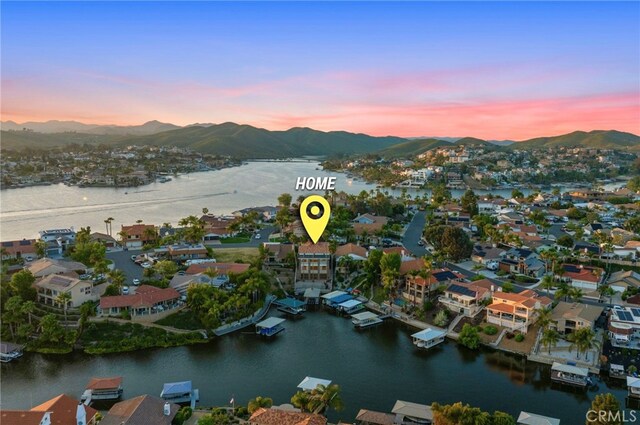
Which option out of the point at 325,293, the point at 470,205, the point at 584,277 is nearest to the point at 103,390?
the point at 325,293

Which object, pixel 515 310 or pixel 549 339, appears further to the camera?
pixel 515 310

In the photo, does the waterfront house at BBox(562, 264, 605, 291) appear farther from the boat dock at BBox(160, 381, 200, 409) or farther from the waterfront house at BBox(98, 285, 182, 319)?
the waterfront house at BBox(98, 285, 182, 319)

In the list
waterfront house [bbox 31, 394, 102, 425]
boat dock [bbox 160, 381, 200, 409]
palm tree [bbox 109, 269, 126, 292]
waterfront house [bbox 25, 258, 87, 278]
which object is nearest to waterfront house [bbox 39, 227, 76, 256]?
waterfront house [bbox 25, 258, 87, 278]

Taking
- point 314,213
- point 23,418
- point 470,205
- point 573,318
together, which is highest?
point 314,213

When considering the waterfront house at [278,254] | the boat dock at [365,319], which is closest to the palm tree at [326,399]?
the boat dock at [365,319]

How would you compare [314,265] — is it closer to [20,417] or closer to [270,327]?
[270,327]

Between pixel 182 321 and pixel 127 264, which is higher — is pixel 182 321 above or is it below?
below

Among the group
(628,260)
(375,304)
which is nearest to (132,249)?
(375,304)

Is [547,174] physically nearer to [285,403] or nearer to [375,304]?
[375,304]
